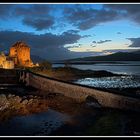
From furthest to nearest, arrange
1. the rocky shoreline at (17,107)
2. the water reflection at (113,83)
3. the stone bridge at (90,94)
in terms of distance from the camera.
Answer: the water reflection at (113,83)
the rocky shoreline at (17,107)
the stone bridge at (90,94)

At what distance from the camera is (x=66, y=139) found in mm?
8203

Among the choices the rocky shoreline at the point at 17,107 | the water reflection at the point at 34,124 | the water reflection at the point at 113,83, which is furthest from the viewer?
the water reflection at the point at 113,83

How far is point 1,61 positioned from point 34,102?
45136 millimetres

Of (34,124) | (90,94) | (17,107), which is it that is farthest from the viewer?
(90,94)

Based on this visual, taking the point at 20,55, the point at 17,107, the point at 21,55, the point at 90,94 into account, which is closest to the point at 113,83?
the point at 90,94

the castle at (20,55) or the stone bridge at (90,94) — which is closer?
the stone bridge at (90,94)

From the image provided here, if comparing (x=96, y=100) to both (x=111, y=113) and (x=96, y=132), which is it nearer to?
(x=111, y=113)

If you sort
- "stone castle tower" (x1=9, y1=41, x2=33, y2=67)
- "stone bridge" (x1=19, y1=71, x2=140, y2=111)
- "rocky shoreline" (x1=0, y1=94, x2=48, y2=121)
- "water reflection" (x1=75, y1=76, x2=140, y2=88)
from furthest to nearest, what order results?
"stone castle tower" (x1=9, y1=41, x2=33, y2=67), "water reflection" (x1=75, y1=76, x2=140, y2=88), "rocky shoreline" (x1=0, y1=94, x2=48, y2=121), "stone bridge" (x1=19, y1=71, x2=140, y2=111)

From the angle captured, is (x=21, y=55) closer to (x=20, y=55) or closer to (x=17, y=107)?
(x=20, y=55)

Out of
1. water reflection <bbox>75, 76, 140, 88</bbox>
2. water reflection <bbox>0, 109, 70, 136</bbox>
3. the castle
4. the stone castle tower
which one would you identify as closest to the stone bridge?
water reflection <bbox>0, 109, 70, 136</bbox>

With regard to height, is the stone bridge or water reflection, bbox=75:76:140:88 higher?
the stone bridge

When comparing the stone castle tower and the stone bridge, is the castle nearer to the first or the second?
the stone castle tower

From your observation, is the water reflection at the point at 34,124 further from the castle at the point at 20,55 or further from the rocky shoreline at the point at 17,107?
the castle at the point at 20,55

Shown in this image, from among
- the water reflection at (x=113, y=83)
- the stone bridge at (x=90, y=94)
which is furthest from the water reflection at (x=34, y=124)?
the water reflection at (x=113, y=83)
